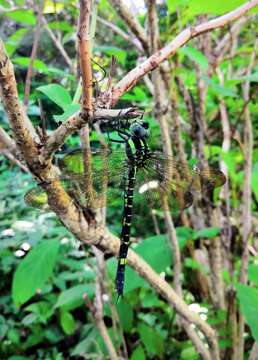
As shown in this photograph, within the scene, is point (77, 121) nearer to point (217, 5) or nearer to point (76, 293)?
point (217, 5)

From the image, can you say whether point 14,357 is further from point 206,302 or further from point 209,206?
point 209,206

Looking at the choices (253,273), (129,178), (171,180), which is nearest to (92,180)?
(129,178)

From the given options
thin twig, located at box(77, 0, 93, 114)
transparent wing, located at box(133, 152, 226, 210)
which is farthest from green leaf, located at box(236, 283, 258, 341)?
thin twig, located at box(77, 0, 93, 114)

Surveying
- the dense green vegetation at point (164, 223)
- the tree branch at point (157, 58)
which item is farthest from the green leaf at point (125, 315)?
the tree branch at point (157, 58)

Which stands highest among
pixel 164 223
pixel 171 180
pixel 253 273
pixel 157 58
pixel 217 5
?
pixel 217 5

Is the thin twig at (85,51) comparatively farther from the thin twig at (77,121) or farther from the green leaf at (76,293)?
the green leaf at (76,293)

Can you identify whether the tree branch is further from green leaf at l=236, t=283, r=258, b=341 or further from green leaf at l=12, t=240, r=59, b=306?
green leaf at l=12, t=240, r=59, b=306
